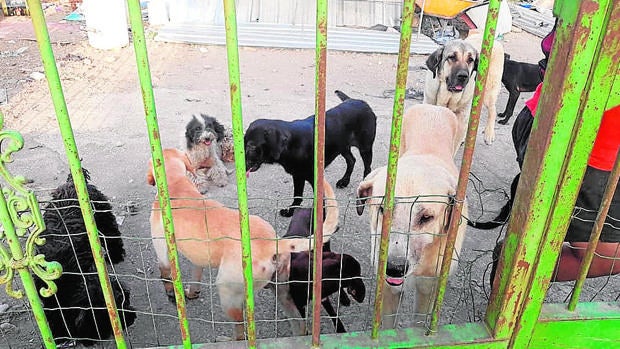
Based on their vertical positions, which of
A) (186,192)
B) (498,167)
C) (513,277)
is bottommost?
(498,167)

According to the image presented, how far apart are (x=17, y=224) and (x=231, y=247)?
1.32 meters

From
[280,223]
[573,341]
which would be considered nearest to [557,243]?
[573,341]

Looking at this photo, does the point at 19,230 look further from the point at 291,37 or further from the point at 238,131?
the point at 291,37

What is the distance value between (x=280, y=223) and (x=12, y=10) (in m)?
8.24

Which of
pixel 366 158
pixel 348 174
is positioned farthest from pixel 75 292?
pixel 366 158

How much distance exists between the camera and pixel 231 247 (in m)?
2.67

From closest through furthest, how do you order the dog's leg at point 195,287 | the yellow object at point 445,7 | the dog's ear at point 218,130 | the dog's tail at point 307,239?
the dog's tail at point 307,239 → the dog's leg at point 195,287 → the dog's ear at point 218,130 → the yellow object at point 445,7

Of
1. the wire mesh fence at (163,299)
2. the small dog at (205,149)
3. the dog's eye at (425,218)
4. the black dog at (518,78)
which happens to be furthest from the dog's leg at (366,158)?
the black dog at (518,78)

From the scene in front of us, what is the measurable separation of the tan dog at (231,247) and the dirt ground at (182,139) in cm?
14

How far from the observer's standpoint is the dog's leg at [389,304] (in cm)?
275

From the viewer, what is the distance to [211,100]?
6.27 meters

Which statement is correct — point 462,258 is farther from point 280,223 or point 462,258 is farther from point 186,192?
point 186,192

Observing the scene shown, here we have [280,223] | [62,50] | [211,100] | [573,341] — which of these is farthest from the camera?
[62,50]

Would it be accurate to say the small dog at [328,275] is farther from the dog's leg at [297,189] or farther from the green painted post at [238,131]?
the dog's leg at [297,189]
